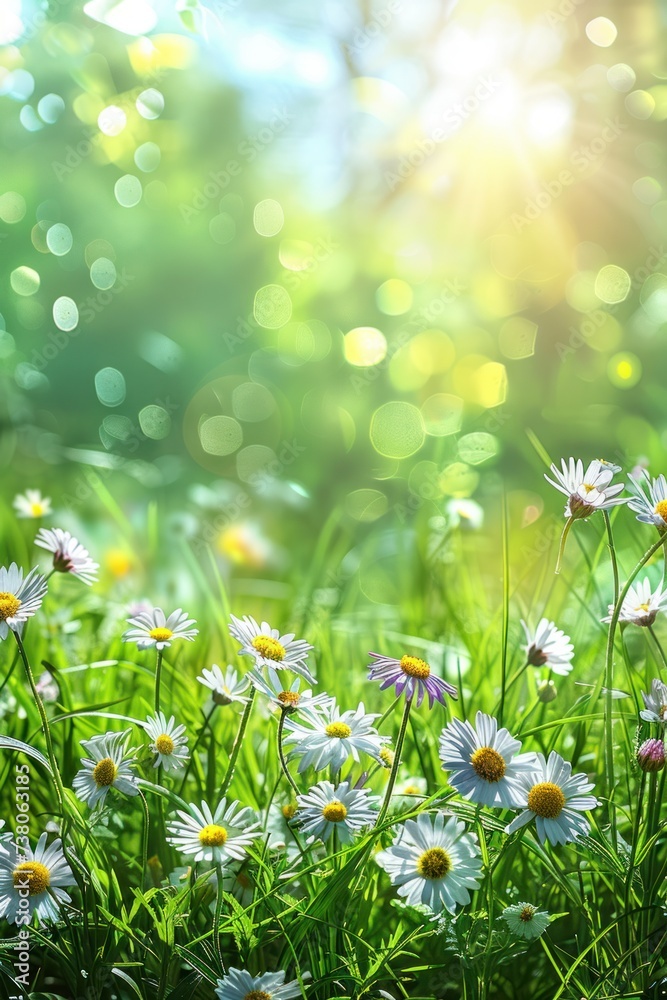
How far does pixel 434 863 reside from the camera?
0.56 m

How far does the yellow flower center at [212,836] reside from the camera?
1.85ft

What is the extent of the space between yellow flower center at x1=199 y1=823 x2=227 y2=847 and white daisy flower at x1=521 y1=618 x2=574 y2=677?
277 mm

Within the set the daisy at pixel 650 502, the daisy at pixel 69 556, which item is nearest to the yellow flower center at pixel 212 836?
the daisy at pixel 69 556

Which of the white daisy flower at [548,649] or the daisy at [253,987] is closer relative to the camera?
the daisy at [253,987]

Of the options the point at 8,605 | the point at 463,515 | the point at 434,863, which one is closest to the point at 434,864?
the point at 434,863

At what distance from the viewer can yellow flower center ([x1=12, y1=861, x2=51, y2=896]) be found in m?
0.57

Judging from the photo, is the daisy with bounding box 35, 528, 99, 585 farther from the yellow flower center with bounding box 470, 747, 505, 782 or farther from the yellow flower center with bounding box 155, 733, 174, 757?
the yellow flower center with bounding box 470, 747, 505, 782

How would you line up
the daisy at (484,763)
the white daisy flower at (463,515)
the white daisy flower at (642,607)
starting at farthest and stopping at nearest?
the white daisy flower at (463,515), the white daisy flower at (642,607), the daisy at (484,763)

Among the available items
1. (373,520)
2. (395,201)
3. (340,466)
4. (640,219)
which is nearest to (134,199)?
(395,201)

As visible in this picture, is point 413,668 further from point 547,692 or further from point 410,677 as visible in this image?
point 547,692

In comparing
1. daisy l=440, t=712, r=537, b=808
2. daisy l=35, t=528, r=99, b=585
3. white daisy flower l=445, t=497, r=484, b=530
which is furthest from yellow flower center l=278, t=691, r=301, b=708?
white daisy flower l=445, t=497, r=484, b=530

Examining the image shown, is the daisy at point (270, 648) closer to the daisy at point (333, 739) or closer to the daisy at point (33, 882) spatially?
the daisy at point (333, 739)

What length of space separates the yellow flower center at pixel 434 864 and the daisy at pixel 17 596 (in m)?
0.30

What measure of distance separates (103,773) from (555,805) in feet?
0.98
